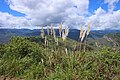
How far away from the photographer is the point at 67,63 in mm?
8742

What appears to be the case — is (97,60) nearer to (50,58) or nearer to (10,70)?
(50,58)

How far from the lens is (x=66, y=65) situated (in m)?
8.91

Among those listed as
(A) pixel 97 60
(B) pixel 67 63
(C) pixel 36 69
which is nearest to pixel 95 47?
(A) pixel 97 60

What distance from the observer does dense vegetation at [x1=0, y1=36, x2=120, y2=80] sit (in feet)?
26.1

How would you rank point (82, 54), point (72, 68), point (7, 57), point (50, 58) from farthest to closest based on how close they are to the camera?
point (7, 57) < point (50, 58) < point (82, 54) < point (72, 68)

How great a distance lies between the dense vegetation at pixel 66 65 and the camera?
7.96m

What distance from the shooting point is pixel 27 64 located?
33.2ft

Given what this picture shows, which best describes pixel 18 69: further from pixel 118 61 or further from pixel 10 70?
pixel 118 61

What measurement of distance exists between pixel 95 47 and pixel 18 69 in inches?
137

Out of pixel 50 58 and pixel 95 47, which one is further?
pixel 95 47

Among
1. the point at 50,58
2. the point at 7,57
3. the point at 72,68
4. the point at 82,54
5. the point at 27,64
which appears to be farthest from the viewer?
the point at 7,57

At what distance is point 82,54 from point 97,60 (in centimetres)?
74

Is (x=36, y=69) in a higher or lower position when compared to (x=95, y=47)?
lower

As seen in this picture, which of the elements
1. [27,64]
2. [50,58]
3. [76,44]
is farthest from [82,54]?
[27,64]
